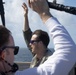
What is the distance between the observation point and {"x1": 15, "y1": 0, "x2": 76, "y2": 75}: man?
7.08 feet

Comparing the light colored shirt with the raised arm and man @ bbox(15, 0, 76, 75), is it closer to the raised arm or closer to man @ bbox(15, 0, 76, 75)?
man @ bbox(15, 0, 76, 75)

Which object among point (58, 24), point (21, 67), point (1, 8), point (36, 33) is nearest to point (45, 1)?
point (58, 24)

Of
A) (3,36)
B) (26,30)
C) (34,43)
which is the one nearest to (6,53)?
(3,36)

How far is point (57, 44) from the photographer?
2205mm

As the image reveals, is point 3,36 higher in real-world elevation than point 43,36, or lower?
higher

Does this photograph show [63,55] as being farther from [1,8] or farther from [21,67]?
[21,67]

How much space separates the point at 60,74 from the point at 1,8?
11.2ft

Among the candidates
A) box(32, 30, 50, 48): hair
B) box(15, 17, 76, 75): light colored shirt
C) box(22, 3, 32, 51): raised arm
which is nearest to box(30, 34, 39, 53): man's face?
box(32, 30, 50, 48): hair

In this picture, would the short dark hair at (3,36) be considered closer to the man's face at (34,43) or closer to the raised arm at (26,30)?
the man's face at (34,43)

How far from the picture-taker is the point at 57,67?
2.27 metres

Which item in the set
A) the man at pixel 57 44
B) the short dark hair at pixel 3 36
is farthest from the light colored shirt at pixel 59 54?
the short dark hair at pixel 3 36

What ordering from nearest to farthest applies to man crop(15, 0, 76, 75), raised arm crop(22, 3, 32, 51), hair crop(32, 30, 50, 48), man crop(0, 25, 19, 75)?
1. man crop(15, 0, 76, 75)
2. man crop(0, 25, 19, 75)
3. hair crop(32, 30, 50, 48)
4. raised arm crop(22, 3, 32, 51)

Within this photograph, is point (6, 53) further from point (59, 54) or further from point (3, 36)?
point (59, 54)

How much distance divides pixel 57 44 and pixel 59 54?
9 centimetres
